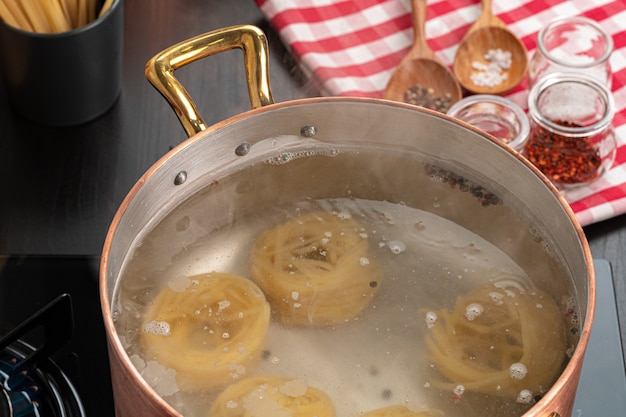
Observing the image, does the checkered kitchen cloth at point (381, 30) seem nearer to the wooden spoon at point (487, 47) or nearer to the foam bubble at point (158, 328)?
the wooden spoon at point (487, 47)

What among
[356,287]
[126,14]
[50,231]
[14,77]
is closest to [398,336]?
[356,287]

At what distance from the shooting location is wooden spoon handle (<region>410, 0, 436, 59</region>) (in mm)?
1213

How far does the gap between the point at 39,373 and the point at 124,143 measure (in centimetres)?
33

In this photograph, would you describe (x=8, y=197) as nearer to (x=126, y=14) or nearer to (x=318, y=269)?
(x=126, y=14)

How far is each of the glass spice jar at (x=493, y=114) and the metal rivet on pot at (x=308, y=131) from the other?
0.37 meters

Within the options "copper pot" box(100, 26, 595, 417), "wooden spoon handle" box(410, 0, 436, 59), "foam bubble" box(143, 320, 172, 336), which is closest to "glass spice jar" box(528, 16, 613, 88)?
"wooden spoon handle" box(410, 0, 436, 59)

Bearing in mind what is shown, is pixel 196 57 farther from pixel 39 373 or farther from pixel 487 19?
pixel 487 19

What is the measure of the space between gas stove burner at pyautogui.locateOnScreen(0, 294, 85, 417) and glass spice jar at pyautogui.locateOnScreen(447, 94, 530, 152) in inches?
20.7

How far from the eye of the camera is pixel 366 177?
85cm

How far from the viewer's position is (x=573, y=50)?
4.20 ft

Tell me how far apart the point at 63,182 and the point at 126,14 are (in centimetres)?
29

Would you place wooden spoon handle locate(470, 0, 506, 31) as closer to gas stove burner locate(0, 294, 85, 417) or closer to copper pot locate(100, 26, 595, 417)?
copper pot locate(100, 26, 595, 417)

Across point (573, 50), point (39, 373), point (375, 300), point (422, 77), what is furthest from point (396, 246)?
point (573, 50)

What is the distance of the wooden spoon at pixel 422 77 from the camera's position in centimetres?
120
